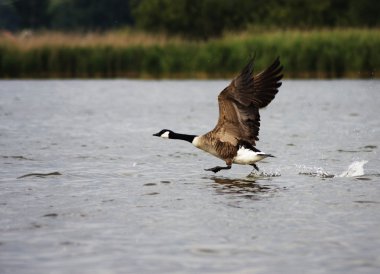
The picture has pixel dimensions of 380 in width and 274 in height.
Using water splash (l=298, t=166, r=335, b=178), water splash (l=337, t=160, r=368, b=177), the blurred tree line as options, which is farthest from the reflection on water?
the blurred tree line

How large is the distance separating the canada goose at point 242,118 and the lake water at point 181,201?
0.35 metres

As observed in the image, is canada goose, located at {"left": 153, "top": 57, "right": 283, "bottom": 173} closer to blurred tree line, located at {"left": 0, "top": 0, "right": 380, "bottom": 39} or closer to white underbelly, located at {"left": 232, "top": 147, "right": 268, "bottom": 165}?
white underbelly, located at {"left": 232, "top": 147, "right": 268, "bottom": 165}

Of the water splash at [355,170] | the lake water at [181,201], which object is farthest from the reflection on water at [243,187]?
the water splash at [355,170]

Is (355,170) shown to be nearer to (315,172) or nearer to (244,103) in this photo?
→ (315,172)

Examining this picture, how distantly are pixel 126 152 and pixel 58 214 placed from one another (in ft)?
17.9

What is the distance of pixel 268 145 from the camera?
13.9 meters

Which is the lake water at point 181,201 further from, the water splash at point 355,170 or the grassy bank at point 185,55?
the grassy bank at point 185,55

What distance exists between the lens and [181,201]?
8.37 metres

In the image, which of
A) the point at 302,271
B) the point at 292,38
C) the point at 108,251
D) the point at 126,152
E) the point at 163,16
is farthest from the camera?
the point at 163,16

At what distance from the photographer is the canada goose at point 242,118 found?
32.0ft

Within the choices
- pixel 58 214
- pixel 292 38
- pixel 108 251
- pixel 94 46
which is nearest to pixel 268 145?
pixel 58 214

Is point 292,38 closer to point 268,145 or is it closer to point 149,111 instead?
point 149,111

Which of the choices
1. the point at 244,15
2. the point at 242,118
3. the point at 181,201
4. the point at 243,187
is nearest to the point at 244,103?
the point at 242,118

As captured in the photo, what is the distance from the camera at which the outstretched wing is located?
31.9ft
